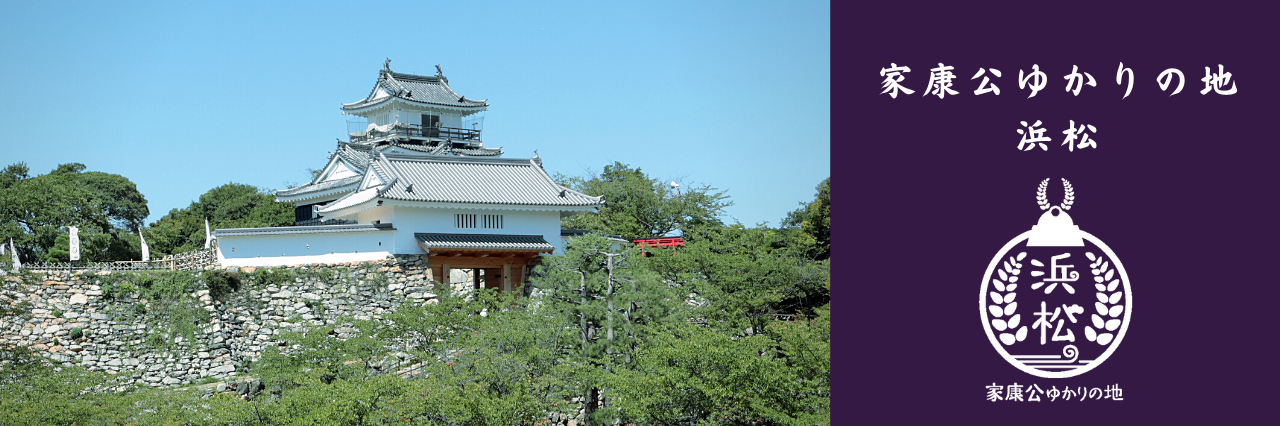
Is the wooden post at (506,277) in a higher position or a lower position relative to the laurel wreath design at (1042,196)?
lower

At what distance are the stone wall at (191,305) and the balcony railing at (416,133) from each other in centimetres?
1071

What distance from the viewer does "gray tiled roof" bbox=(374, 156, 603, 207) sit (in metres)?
24.6

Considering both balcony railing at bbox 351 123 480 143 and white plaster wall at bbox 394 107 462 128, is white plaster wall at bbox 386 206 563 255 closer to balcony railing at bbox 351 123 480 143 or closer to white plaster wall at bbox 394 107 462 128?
balcony railing at bbox 351 123 480 143

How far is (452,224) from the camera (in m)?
24.6

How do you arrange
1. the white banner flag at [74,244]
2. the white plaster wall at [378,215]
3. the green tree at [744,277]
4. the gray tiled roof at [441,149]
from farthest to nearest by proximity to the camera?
1. the gray tiled roof at [441,149]
2. the white plaster wall at [378,215]
3. the white banner flag at [74,244]
4. the green tree at [744,277]

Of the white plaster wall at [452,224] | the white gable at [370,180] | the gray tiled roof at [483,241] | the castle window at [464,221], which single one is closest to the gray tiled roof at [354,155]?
the white gable at [370,180]

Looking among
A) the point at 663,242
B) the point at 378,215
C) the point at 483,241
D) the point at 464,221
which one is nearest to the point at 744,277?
the point at 663,242

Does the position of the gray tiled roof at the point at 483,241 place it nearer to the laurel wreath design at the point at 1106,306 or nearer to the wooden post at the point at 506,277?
the wooden post at the point at 506,277

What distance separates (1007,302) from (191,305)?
17420 mm

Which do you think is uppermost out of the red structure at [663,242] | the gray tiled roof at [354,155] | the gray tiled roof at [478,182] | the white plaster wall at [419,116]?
the white plaster wall at [419,116]

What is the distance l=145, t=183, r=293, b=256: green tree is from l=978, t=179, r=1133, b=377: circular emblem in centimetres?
2841

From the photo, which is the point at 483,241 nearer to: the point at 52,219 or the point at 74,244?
the point at 74,244

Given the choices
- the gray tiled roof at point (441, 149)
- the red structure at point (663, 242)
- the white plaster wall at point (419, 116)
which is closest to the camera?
the red structure at point (663, 242)

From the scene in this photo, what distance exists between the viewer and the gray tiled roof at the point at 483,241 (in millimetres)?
23625
